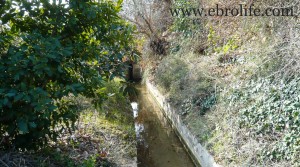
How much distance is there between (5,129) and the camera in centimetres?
345

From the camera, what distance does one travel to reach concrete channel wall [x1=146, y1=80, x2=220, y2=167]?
5246 mm

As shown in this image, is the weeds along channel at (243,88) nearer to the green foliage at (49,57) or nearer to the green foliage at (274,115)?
the green foliage at (274,115)

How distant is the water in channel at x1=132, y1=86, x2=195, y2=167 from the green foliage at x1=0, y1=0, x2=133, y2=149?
9.57ft

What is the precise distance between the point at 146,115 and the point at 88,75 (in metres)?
6.17

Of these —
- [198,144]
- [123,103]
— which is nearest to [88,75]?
[198,144]

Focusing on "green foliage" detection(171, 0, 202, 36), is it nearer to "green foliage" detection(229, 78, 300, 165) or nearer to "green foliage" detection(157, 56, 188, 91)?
"green foliage" detection(157, 56, 188, 91)

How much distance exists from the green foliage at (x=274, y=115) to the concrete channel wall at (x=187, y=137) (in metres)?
0.91

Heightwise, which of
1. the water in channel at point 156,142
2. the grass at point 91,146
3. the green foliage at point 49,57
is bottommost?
the water in channel at point 156,142

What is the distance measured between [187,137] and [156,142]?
1070 millimetres

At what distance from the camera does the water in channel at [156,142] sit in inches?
243

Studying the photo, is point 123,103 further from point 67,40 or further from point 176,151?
point 67,40

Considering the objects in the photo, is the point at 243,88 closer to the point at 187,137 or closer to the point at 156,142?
the point at 187,137

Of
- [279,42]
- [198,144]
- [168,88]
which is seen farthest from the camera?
[168,88]

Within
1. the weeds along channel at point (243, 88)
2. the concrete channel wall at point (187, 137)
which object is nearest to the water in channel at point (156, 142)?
the concrete channel wall at point (187, 137)
